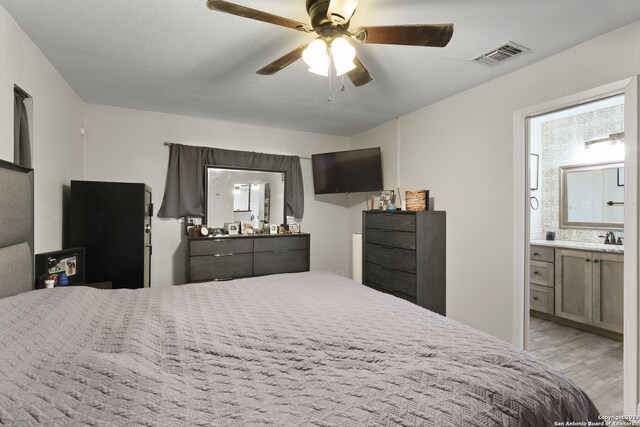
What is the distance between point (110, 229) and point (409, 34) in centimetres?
304

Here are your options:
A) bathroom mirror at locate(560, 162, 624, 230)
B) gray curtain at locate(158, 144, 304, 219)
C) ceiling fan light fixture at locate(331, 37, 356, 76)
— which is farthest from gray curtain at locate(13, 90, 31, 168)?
bathroom mirror at locate(560, 162, 624, 230)

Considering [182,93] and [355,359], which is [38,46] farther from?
[355,359]

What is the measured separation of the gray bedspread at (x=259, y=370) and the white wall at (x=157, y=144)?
245cm

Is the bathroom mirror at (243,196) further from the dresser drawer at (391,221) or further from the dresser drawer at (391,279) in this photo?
the dresser drawer at (391,279)

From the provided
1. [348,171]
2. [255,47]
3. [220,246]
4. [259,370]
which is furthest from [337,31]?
[220,246]

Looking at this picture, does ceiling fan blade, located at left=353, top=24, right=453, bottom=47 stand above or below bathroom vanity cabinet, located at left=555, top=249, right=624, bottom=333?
above

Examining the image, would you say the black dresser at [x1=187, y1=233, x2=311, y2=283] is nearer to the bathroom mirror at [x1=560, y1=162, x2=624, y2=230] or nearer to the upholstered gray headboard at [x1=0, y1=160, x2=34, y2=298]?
the upholstered gray headboard at [x1=0, y1=160, x2=34, y2=298]

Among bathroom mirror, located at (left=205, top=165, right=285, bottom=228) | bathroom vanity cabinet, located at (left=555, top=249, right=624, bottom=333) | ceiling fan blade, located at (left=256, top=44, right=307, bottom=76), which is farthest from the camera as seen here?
bathroom mirror, located at (left=205, top=165, right=285, bottom=228)

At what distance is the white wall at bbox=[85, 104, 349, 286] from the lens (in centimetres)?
359

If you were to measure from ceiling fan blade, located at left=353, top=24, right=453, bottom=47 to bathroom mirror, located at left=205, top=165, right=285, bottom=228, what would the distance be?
9.58 feet

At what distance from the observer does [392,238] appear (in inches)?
133

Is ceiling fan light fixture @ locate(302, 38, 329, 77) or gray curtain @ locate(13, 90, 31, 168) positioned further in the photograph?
gray curtain @ locate(13, 90, 31, 168)

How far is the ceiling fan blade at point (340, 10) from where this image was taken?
4.75 ft

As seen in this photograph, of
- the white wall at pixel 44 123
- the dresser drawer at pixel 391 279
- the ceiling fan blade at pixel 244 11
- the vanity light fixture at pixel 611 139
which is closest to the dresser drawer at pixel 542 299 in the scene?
the dresser drawer at pixel 391 279
